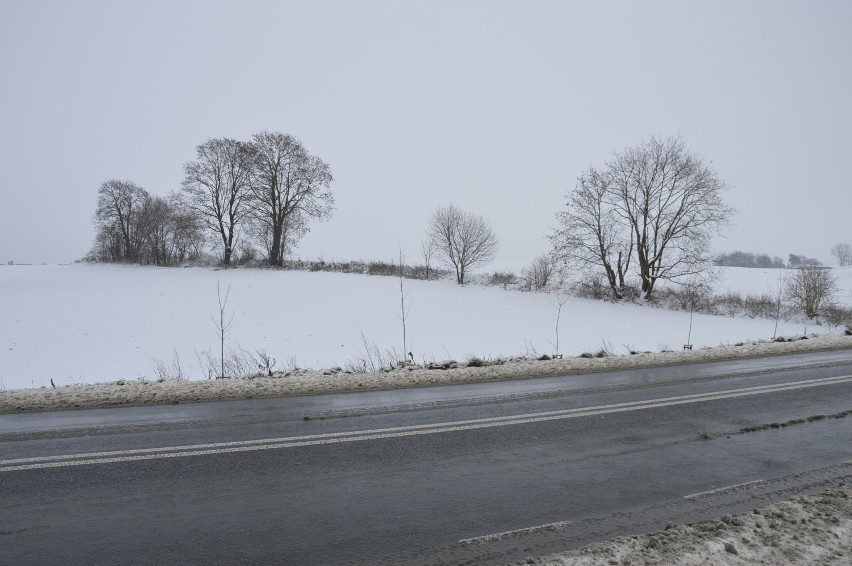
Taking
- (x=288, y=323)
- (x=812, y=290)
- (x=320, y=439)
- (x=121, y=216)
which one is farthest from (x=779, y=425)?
(x=121, y=216)

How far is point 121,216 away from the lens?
61562 millimetres

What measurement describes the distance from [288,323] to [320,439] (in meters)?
21.3

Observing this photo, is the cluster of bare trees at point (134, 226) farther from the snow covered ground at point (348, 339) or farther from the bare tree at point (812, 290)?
the bare tree at point (812, 290)

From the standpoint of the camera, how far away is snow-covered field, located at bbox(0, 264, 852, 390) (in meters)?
19.0

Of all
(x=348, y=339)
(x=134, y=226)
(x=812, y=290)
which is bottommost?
(x=348, y=339)

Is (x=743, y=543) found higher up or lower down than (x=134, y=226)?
lower down

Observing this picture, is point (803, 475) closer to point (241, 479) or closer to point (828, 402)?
point (828, 402)

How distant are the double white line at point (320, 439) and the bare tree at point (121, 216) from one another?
62484mm

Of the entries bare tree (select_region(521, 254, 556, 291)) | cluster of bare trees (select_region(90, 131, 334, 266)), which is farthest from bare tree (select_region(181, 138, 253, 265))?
bare tree (select_region(521, 254, 556, 291))

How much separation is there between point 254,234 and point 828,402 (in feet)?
162

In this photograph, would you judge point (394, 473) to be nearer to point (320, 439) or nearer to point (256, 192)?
point (320, 439)

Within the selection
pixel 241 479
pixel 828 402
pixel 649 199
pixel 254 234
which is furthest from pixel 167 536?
pixel 254 234

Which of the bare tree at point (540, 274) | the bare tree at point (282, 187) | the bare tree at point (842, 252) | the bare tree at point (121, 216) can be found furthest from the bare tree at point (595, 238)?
the bare tree at point (842, 252)

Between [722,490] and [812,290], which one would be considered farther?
[812,290]
